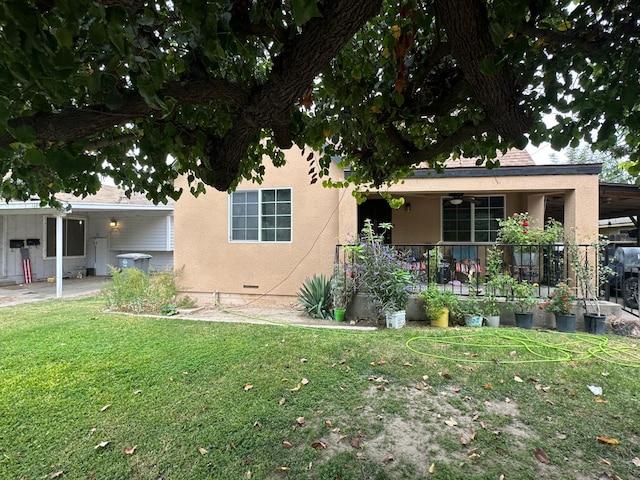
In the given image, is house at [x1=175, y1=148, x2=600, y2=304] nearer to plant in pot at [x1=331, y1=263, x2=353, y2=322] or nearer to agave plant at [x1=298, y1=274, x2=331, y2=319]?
agave plant at [x1=298, y1=274, x2=331, y2=319]

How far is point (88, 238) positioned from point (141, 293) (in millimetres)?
10581

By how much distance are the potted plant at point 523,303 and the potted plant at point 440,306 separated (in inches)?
37.5

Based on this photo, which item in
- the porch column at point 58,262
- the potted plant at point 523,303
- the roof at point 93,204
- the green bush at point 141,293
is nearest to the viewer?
the potted plant at point 523,303

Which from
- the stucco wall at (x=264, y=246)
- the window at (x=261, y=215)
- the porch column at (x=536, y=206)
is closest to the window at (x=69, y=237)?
the stucco wall at (x=264, y=246)

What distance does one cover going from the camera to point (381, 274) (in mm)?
6695

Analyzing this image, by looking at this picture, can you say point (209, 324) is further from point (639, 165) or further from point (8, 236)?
point (8, 236)

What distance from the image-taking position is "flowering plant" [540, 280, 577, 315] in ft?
20.2

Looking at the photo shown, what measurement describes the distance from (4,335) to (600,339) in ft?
31.1

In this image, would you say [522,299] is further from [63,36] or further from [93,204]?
[93,204]

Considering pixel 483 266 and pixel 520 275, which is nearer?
pixel 520 275

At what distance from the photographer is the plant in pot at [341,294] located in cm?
700

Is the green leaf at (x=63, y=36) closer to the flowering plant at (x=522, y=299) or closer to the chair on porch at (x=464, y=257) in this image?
the flowering plant at (x=522, y=299)

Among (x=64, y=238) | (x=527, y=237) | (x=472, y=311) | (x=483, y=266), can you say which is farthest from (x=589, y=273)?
(x=64, y=238)

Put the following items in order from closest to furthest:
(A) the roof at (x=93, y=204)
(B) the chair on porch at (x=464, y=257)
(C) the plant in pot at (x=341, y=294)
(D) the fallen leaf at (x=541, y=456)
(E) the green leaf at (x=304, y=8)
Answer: (E) the green leaf at (x=304, y=8), (D) the fallen leaf at (x=541, y=456), (C) the plant in pot at (x=341, y=294), (B) the chair on porch at (x=464, y=257), (A) the roof at (x=93, y=204)
